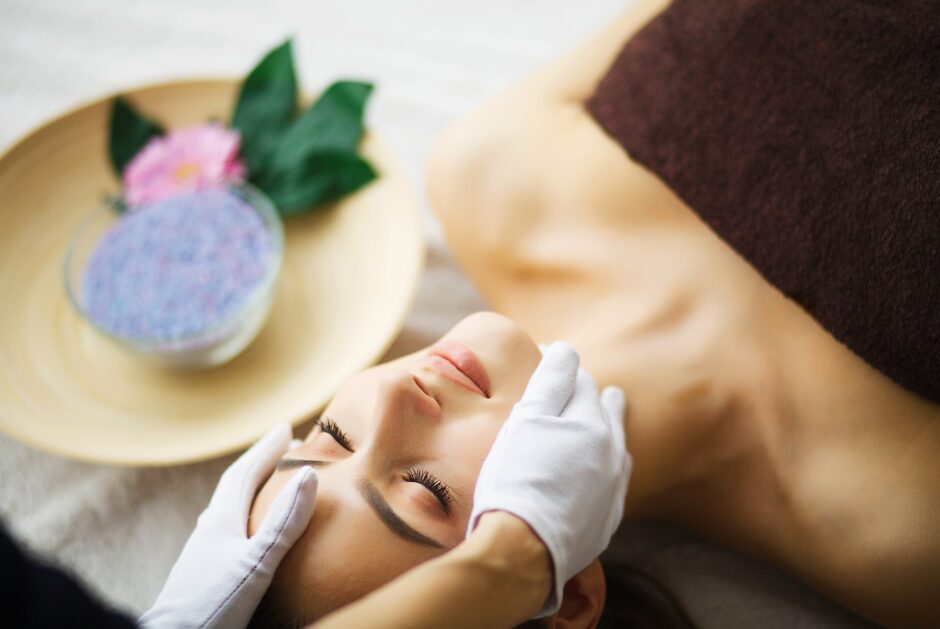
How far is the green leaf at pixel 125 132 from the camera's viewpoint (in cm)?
114

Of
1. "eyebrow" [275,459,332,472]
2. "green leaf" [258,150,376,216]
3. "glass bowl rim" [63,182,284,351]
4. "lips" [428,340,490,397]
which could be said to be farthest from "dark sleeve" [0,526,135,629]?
"green leaf" [258,150,376,216]

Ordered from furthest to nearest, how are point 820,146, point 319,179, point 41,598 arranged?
point 319,179 < point 820,146 < point 41,598

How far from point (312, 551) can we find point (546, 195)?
1.75 feet

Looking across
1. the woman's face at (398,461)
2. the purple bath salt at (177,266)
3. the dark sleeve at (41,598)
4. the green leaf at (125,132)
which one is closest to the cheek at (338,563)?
the woman's face at (398,461)

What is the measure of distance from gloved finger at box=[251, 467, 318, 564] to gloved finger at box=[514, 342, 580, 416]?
197 mm

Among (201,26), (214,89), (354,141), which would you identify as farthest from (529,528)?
(201,26)

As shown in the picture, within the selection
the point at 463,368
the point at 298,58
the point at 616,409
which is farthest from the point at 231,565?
the point at 298,58

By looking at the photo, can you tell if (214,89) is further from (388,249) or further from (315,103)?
(388,249)

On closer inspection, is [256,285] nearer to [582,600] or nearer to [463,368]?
[463,368]

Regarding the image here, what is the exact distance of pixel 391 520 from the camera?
2.10 feet

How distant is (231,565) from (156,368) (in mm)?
485

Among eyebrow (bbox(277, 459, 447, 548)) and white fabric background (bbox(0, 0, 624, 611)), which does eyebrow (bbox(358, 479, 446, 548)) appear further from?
white fabric background (bbox(0, 0, 624, 611))

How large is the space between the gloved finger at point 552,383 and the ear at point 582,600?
169 mm

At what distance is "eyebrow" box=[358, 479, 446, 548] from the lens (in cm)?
64
